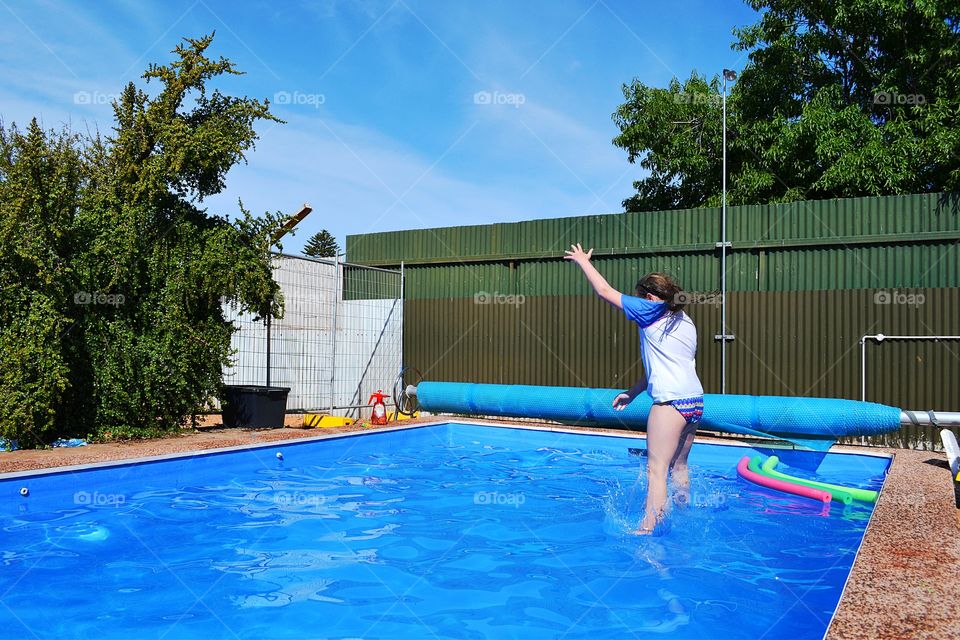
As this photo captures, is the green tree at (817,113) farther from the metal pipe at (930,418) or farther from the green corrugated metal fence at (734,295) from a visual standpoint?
the metal pipe at (930,418)

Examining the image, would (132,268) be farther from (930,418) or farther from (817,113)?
(817,113)

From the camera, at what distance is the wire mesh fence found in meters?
10.6

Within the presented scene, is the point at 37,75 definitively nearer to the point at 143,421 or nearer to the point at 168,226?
the point at 168,226

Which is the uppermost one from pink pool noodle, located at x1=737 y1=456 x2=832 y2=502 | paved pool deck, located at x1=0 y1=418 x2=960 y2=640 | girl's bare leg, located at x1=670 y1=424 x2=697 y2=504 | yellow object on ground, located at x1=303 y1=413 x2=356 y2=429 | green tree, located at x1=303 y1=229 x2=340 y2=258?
green tree, located at x1=303 y1=229 x2=340 y2=258

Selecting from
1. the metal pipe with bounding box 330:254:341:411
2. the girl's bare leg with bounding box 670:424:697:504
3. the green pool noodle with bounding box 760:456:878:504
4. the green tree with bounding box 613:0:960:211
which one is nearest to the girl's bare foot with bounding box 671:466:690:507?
the girl's bare leg with bounding box 670:424:697:504

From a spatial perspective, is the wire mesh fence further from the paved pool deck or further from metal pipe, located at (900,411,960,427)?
metal pipe, located at (900,411,960,427)

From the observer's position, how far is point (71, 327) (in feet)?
25.4

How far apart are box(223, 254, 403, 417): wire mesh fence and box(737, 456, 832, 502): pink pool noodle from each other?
625cm

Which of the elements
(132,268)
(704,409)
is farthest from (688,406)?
(132,268)

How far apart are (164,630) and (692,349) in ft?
11.0

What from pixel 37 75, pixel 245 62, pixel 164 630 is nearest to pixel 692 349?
pixel 164 630

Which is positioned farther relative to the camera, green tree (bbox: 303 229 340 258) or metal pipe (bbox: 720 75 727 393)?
green tree (bbox: 303 229 340 258)

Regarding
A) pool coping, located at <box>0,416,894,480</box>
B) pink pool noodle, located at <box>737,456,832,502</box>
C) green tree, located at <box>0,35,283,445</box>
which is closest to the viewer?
pool coping, located at <box>0,416,894,480</box>

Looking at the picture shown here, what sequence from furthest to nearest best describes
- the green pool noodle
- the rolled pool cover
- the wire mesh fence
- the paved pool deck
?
the wire mesh fence < the rolled pool cover < the green pool noodle < the paved pool deck
